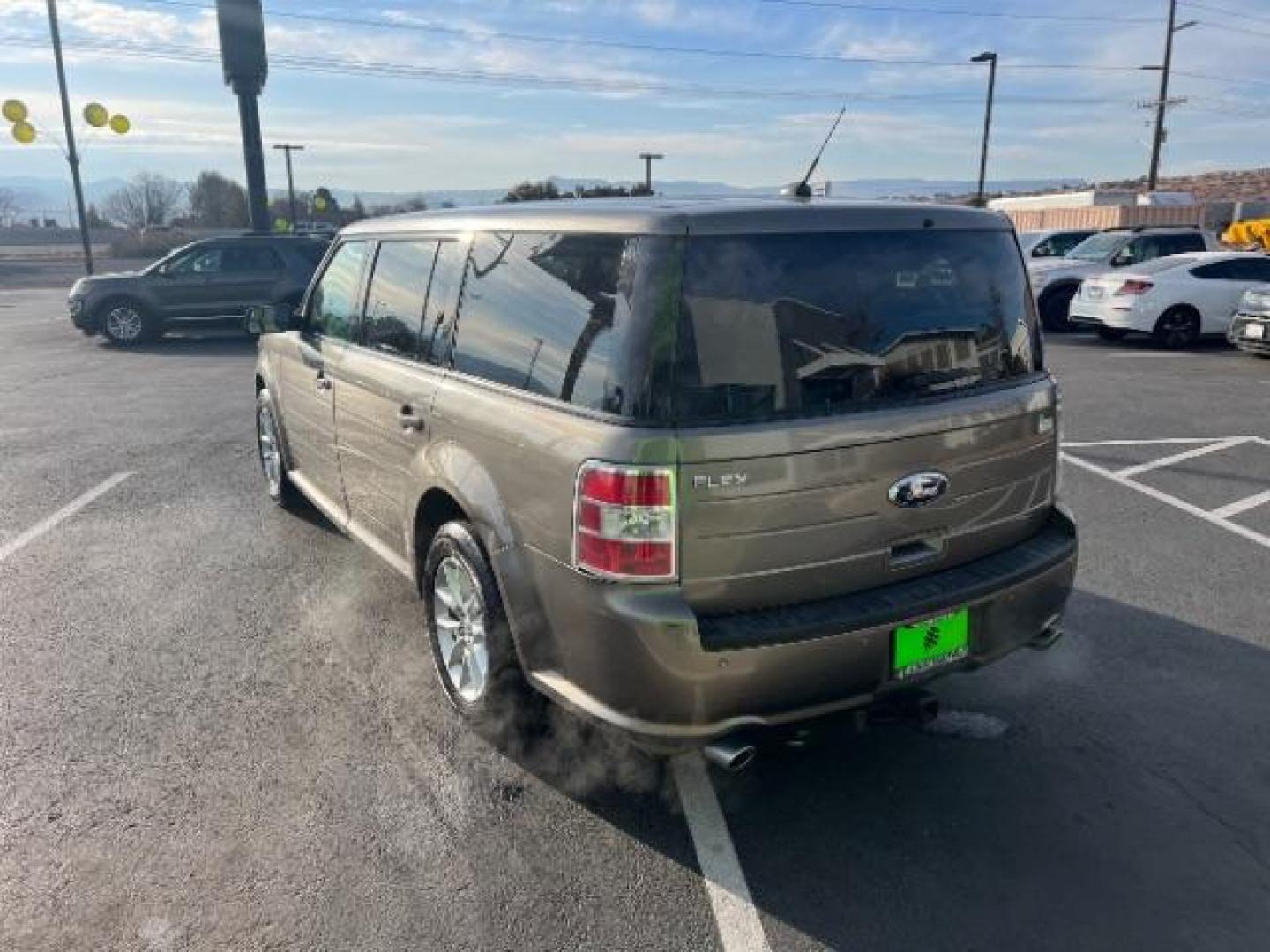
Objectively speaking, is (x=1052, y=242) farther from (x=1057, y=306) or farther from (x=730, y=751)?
(x=730, y=751)

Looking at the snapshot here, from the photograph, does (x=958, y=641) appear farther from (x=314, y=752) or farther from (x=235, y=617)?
(x=235, y=617)

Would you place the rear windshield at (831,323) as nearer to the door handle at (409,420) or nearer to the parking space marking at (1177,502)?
the door handle at (409,420)

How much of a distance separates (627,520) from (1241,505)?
5391 mm

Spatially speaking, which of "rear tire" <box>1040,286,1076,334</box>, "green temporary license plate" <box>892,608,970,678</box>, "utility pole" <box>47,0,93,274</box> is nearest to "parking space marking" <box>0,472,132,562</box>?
"green temporary license plate" <box>892,608,970,678</box>

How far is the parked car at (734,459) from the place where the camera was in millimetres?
2537

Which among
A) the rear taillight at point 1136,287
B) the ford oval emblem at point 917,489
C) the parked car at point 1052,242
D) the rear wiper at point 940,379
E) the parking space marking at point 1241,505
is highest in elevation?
the parked car at point 1052,242

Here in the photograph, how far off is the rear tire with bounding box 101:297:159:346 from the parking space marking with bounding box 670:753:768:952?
1473cm

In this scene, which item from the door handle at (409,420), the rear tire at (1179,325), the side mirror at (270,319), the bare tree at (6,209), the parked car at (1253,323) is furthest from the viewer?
the bare tree at (6,209)

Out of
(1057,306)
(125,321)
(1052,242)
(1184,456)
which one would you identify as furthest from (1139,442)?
(125,321)

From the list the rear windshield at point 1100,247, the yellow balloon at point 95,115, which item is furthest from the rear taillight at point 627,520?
the yellow balloon at point 95,115

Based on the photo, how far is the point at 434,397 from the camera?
3408 mm

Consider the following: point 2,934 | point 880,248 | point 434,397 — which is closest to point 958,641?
point 880,248

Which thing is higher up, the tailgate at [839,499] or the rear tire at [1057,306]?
the tailgate at [839,499]

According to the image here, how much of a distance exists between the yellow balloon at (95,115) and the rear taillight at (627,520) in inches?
950
